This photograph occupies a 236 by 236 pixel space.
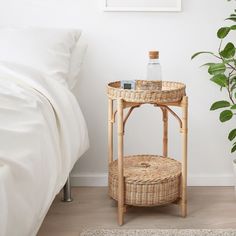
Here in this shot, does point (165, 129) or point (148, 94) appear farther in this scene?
point (165, 129)

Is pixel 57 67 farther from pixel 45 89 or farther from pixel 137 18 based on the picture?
pixel 137 18

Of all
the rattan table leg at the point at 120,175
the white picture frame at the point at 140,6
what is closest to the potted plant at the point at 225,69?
the white picture frame at the point at 140,6

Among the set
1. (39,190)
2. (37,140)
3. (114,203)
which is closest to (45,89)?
(37,140)

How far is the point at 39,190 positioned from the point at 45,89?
64 centimetres

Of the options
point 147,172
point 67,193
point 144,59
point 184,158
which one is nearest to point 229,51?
point 144,59

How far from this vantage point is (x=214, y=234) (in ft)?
6.26

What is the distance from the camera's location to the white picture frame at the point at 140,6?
245 centimetres

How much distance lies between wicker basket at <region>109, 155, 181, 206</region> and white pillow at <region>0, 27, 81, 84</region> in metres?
0.57

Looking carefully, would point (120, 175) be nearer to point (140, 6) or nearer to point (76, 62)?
point (76, 62)

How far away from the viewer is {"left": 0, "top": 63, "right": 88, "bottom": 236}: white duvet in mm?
1101

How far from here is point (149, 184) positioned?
2062 millimetres

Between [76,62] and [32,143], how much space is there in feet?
3.78

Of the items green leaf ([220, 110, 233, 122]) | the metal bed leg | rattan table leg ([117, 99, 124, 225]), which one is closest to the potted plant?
green leaf ([220, 110, 233, 122])

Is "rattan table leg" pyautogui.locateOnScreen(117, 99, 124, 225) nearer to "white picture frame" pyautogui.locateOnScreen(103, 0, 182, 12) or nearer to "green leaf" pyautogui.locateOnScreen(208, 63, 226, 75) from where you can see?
"green leaf" pyautogui.locateOnScreen(208, 63, 226, 75)
